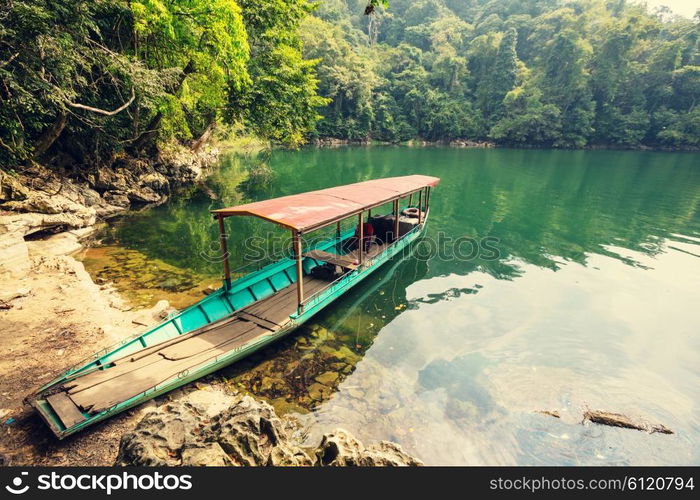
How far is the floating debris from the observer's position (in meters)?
7.31

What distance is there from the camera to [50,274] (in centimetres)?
1073

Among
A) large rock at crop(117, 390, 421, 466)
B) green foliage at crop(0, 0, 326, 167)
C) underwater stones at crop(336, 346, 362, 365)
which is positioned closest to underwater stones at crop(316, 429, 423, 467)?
large rock at crop(117, 390, 421, 466)

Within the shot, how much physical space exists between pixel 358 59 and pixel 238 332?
73.1m

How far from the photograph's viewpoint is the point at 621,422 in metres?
7.39

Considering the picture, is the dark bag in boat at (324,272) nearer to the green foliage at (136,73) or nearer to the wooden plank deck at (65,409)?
the wooden plank deck at (65,409)

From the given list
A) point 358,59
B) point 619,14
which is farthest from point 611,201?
point 619,14

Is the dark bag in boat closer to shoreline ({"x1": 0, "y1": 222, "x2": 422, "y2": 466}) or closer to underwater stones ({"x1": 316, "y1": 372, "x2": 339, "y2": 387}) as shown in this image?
underwater stones ({"x1": 316, "y1": 372, "x2": 339, "y2": 387})

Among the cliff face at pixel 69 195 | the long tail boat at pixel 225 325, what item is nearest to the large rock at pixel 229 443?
the long tail boat at pixel 225 325

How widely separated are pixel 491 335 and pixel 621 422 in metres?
3.76

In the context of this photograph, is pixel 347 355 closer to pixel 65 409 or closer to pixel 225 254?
pixel 225 254

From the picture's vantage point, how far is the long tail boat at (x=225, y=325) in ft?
20.3

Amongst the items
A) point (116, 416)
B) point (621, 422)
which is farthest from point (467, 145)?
point (116, 416)

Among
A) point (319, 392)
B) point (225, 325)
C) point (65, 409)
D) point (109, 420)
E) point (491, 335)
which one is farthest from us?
point (491, 335)

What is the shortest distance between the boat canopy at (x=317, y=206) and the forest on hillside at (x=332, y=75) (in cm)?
818
